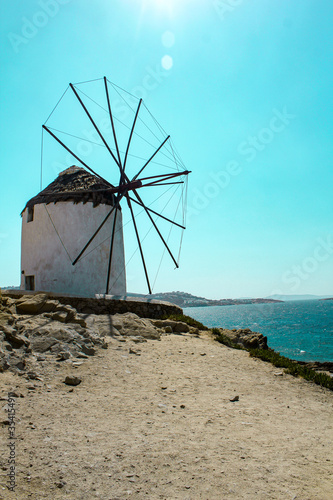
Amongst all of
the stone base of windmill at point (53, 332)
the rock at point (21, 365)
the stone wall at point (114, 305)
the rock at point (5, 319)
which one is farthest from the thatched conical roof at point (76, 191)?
the rock at point (21, 365)

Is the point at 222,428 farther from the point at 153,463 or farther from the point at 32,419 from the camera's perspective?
the point at 32,419

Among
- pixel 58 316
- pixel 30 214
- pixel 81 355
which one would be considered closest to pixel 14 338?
pixel 81 355

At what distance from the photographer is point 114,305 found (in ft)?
50.1

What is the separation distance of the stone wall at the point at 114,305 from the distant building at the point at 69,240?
3007mm

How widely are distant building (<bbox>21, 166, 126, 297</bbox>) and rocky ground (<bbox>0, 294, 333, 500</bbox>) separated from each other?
7685mm

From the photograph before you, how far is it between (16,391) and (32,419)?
3.33 feet

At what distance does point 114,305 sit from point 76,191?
6925mm

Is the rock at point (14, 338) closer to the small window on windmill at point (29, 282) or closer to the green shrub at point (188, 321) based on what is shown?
the green shrub at point (188, 321)

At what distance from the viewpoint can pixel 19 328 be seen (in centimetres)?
817

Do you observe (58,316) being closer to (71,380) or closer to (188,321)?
(71,380)

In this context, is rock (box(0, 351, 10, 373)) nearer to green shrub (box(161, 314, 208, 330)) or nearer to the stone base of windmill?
the stone base of windmill

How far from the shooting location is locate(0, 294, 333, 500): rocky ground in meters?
3.88

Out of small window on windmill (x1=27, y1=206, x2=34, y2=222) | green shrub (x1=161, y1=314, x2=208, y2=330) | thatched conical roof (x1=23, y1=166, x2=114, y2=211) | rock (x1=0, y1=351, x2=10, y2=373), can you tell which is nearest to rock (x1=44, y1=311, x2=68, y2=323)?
rock (x1=0, y1=351, x2=10, y2=373)

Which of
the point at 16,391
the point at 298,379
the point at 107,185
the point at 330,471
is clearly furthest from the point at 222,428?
the point at 107,185
